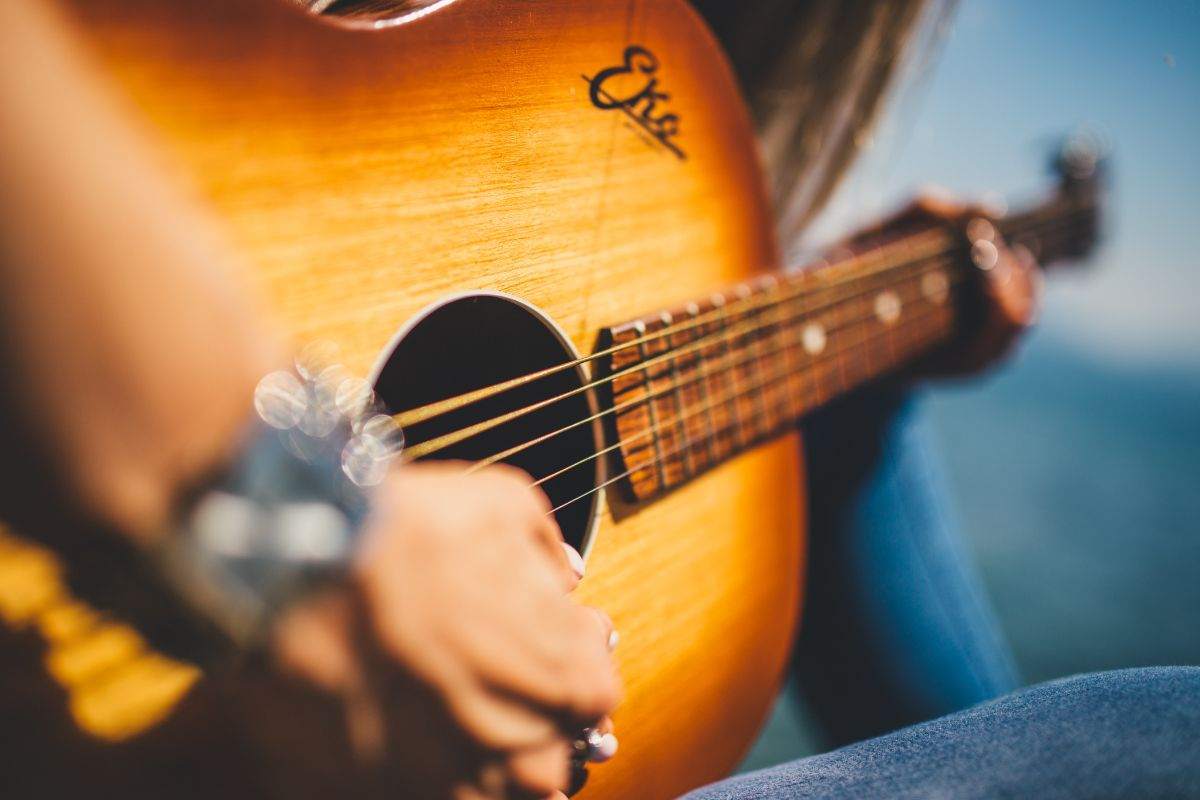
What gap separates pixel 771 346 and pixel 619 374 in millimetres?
242

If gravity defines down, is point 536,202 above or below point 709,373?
above

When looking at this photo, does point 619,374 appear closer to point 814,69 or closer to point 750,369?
point 750,369

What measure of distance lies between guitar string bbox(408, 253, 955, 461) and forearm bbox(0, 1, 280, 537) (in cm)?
17

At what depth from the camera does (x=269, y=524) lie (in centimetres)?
25

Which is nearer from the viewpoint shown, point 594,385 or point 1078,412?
point 594,385

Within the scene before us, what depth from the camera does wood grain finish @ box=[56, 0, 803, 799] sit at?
331mm

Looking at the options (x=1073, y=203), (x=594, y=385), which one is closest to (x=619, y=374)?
(x=594, y=385)

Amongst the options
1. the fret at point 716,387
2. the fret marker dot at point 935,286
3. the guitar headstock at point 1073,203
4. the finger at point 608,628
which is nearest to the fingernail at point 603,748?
the finger at point 608,628

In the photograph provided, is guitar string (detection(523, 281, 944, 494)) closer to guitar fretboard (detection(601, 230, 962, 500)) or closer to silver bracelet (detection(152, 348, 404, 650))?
guitar fretboard (detection(601, 230, 962, 500))

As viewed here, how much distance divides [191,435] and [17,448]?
1.9 inches

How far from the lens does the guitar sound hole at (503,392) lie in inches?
16.2

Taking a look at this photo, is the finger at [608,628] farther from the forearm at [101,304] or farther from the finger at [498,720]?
the forearm at [101,304]

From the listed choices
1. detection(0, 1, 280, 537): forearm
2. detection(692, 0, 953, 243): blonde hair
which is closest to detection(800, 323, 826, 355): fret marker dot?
detection(692, 0, 953, 243): blonde hair

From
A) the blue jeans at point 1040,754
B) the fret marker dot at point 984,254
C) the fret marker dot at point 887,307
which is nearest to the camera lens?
the blue jeans at point 1040,754
